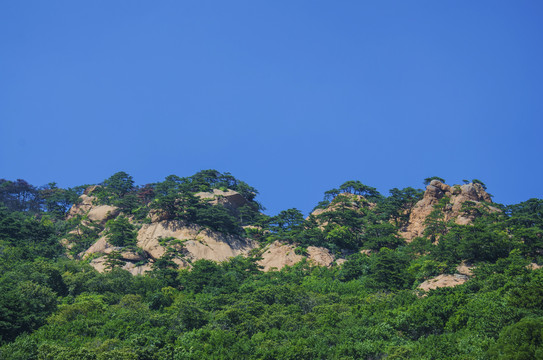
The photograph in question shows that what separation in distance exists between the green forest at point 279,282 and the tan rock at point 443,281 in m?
0.60

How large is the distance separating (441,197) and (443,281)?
24.2m

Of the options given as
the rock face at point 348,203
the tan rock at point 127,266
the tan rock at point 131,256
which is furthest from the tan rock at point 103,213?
the rock face at point 348,203

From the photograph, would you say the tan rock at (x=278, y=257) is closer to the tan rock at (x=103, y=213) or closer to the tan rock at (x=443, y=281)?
the tan rock at (x=443, y=281)

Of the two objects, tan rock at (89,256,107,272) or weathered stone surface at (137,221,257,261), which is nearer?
tan rock at (89,256,107,272)

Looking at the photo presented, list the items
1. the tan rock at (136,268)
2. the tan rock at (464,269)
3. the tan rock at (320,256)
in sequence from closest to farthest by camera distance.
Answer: the tan rock at (464,269) < the tan rock at (136,268) < the tan rock at (320,256)

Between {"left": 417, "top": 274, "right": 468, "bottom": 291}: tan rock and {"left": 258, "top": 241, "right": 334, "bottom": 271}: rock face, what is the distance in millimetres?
16325

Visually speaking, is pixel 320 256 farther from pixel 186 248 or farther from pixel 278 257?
pixel 186 248

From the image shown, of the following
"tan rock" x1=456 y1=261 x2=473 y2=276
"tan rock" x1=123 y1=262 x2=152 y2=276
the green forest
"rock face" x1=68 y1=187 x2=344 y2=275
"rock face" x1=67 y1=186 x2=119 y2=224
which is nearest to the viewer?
the green forest

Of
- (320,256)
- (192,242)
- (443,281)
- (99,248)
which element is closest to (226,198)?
(192,242)

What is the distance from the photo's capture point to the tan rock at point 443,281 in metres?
48.3

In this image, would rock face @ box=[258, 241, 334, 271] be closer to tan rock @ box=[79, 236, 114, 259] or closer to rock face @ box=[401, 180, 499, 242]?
rock face @ box=[401, 180, 499, 242]

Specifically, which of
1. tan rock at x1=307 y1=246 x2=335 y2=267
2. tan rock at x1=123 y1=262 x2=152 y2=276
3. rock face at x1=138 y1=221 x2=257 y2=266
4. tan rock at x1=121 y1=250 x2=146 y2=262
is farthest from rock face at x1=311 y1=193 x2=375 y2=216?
tan rock at x1=121 y1=250 x2=146 y2=262

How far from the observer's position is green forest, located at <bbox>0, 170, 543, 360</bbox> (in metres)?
35.6

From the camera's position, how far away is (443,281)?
1927 inches
